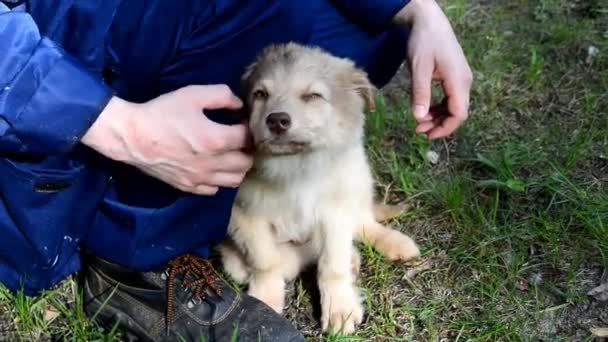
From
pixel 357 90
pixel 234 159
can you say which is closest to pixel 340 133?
pixel 357 90

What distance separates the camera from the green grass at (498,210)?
231 cm

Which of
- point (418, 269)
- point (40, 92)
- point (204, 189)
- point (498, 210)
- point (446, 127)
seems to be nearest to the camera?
point (40, 92)

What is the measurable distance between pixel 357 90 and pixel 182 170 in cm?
62

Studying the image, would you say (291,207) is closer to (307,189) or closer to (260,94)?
(307,189)

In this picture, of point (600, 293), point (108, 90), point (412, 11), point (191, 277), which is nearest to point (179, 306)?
point (191, 277)

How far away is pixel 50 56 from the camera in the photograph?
69.8 inches

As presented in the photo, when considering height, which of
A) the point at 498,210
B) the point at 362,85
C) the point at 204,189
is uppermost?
the point at 362,85

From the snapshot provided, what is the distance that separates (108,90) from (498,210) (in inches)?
56.2

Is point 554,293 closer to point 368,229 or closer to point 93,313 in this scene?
point 368,229

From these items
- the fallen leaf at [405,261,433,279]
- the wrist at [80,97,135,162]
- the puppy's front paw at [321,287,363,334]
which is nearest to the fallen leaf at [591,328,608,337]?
the fallen leaf at [405,261,433,279]

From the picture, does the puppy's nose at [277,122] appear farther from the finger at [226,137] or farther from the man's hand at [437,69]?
the man's hand at [437,69]

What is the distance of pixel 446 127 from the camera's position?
224 centimetres

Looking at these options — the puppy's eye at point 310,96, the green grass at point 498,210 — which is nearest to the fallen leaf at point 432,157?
the green grass at point 498,210

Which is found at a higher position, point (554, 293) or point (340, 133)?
point (340, 133)
